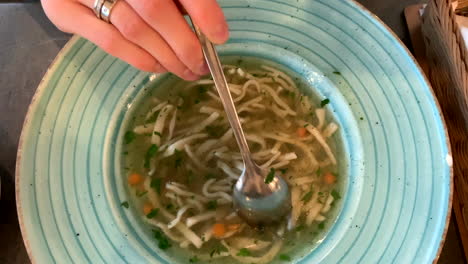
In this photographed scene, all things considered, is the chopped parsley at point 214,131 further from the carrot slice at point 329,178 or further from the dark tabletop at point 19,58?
the dark tabletop at point 19,58

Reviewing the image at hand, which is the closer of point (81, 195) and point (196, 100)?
point (81, 195)

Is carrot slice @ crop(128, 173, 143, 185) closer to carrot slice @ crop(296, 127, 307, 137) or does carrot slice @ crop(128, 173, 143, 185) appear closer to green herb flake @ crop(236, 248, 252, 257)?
green herb flake @ crop(236, 248, 252, 257)

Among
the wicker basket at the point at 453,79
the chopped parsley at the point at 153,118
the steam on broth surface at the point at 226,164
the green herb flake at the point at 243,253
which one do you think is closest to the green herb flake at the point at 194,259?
the steam on broth surface at the point at 226,164

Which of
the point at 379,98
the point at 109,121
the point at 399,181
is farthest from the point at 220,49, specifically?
the point at 399,181

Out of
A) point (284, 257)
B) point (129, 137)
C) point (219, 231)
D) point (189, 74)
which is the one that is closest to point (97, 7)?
point (189, 74)

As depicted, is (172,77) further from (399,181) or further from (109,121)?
(399,181)

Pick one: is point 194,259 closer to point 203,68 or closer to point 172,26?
point 203,68
